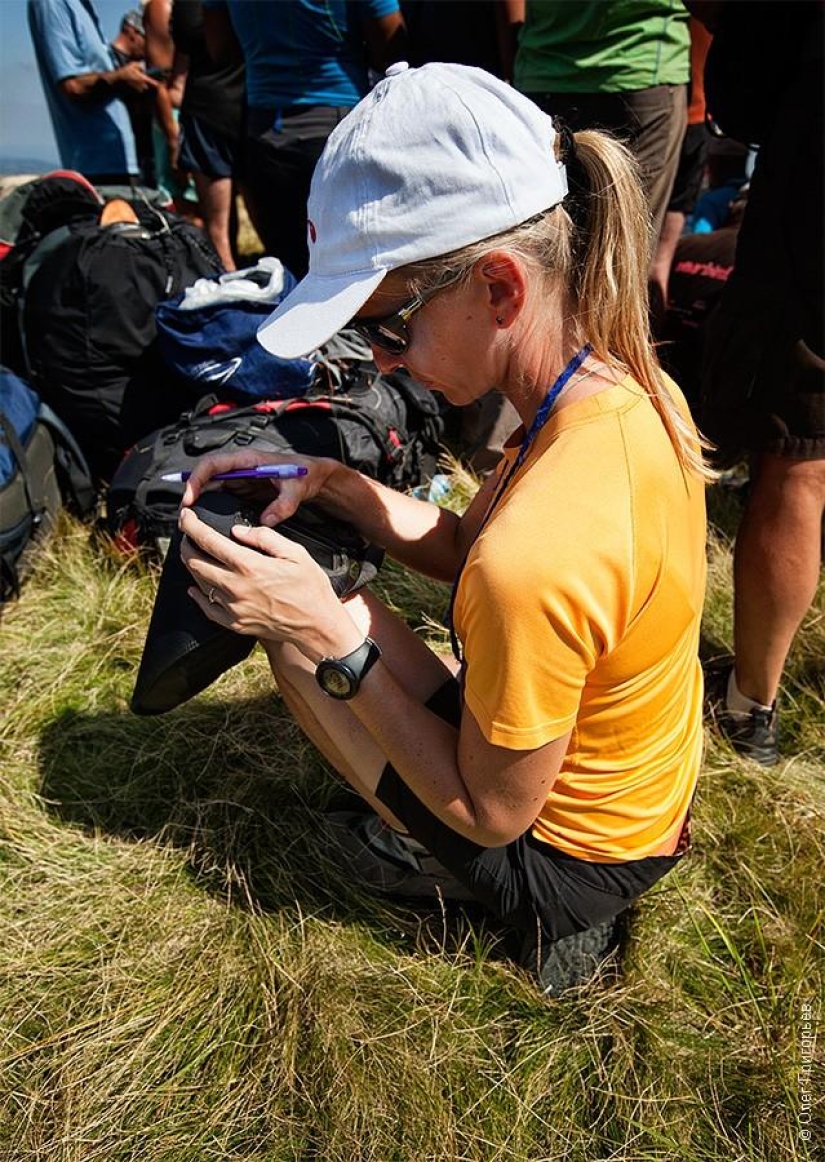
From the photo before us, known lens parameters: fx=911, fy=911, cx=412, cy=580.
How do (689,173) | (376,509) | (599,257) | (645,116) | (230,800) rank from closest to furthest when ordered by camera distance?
(599,257), (376,509), (230,800), (645,116), (689,173)

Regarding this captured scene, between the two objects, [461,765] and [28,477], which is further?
[28,477]

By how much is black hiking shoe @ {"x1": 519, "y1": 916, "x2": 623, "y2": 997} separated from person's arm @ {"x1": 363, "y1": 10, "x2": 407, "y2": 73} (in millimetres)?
3123

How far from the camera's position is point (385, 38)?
343 centimetres

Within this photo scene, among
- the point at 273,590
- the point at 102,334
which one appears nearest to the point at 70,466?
the point at 102,334

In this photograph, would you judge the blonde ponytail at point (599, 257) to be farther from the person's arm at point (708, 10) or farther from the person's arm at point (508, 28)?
the person's arm at point (508, 28)

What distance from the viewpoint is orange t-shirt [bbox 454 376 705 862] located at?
45.5 inches

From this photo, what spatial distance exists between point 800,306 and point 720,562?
4.30 feet

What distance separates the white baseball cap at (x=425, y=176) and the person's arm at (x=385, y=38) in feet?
8.35

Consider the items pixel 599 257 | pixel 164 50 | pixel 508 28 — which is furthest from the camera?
pixel 164 50

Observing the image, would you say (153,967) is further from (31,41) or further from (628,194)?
(31,41)

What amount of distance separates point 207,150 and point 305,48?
122 centimetres

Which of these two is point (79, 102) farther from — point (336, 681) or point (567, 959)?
point (567, 959)

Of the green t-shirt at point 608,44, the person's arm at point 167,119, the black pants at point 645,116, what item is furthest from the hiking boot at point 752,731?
the person's arm at point 167,119

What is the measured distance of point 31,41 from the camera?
418 cm
